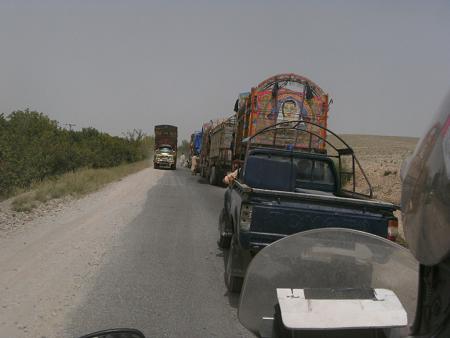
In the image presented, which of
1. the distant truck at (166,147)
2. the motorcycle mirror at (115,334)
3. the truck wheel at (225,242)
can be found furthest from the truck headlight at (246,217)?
the distant truck at (166,147)

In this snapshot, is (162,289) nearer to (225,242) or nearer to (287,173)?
(225,242)

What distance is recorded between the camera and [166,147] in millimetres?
46375

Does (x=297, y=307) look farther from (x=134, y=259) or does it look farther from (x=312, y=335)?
(x=134, y=259)

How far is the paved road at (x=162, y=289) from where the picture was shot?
5164 mm

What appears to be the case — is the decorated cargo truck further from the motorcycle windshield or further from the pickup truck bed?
the motorcycle windshield

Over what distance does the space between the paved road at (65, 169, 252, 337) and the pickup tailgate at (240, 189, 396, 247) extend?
926 mm

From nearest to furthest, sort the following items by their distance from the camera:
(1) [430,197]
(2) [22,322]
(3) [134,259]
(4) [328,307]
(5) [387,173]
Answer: (1) [430,197], (4) [328,307], (2) [22,322], (3) [134,259], (5) [387,173]

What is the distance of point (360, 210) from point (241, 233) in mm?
1414

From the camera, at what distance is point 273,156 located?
27.7 ft

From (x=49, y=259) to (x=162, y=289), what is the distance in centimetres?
233

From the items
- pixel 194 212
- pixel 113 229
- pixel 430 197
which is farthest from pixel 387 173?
pixel 430 197

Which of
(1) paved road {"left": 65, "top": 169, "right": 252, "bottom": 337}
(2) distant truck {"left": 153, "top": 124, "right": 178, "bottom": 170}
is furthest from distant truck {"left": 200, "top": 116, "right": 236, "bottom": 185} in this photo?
(2) distant truck {"left": 153, "top": 124, "right": 178, "bottom": 170}

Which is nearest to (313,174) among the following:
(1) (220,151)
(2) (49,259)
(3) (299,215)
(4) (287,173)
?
(4) (287,173)

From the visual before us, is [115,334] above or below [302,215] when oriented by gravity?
below
